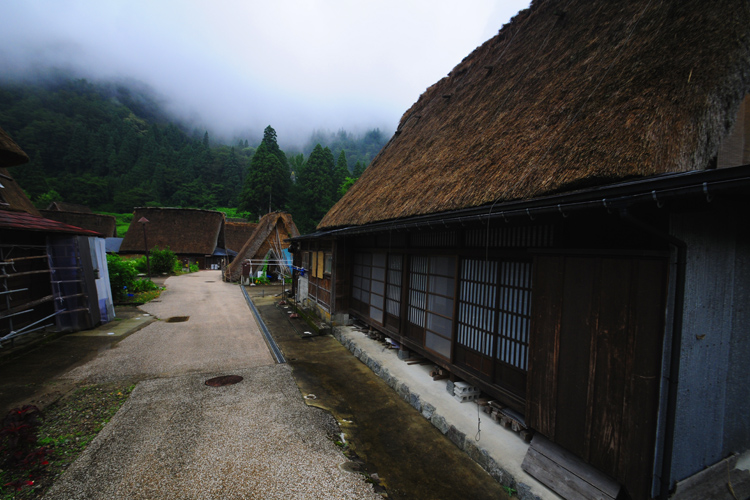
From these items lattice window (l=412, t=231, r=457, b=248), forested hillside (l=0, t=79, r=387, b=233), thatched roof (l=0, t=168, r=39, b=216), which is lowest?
lattice window (l=412, t=231, r=457, b=248)

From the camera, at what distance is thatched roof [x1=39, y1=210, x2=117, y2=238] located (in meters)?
28.3

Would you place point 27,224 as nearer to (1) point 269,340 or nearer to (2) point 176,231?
(1) point 269,340

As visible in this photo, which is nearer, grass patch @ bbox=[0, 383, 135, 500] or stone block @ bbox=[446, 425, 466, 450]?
grass patch @ bbox=[0, 383, 135, 500]

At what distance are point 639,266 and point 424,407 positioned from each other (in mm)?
3412

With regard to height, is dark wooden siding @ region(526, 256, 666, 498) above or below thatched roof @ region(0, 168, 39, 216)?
below

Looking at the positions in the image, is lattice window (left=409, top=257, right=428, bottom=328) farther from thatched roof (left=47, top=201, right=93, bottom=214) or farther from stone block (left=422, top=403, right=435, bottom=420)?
thatched roof (left=47, top=201, right=93, bottom=214)

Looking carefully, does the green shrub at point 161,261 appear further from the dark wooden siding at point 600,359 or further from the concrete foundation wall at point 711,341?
the concrete foundation wall at point 711,341

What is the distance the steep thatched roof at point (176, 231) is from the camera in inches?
1177

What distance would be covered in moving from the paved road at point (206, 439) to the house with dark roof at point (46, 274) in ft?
9.86

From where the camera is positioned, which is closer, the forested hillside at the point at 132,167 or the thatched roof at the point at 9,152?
the thatched roof at the point at 9,152

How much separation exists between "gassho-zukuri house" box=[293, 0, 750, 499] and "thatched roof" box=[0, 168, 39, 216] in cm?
1268

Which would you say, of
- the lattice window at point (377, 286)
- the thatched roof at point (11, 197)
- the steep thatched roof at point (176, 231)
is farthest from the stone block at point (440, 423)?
the steep thatched roof at point (176, 231)

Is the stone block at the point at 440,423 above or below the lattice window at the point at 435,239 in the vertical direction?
below

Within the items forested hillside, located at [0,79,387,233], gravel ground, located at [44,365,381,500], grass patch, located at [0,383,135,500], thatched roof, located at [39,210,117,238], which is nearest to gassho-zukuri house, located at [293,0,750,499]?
gravel ground, located at [44,365,381,500]
